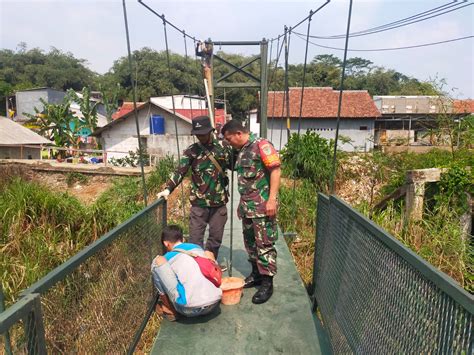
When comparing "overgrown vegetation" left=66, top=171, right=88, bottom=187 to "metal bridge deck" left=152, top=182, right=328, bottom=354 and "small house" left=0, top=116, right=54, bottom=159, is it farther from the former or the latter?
"metal bridge deck" left=152, top=182, right=328, bottom=354

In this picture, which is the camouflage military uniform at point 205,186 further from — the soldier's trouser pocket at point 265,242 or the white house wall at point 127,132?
the white house wall at point 127,132

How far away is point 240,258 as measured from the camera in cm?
378

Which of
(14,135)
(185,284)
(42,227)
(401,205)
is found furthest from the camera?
(14,135)

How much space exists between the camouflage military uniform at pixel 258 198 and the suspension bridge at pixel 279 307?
1.20ft

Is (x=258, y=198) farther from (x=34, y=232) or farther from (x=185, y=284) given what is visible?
(x=34, y=232)

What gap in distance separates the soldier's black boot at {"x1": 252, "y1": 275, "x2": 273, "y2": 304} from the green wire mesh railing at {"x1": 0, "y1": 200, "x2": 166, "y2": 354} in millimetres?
768

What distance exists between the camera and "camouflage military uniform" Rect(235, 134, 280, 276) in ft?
8.80

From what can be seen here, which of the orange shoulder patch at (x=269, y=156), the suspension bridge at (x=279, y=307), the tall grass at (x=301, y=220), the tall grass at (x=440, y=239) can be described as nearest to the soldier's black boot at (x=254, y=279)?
the suspension bridge at (x=279, y=307)

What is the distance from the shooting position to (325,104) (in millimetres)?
21891

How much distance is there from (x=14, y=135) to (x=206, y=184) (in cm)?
2026

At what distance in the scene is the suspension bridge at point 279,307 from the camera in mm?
1139

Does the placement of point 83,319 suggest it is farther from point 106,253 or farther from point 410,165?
point 410,165

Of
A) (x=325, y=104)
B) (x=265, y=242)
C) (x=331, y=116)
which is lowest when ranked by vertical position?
(x=331, y=116)

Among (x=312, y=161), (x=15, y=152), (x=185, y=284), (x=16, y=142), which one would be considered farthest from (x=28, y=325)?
(x=15, y=152)
